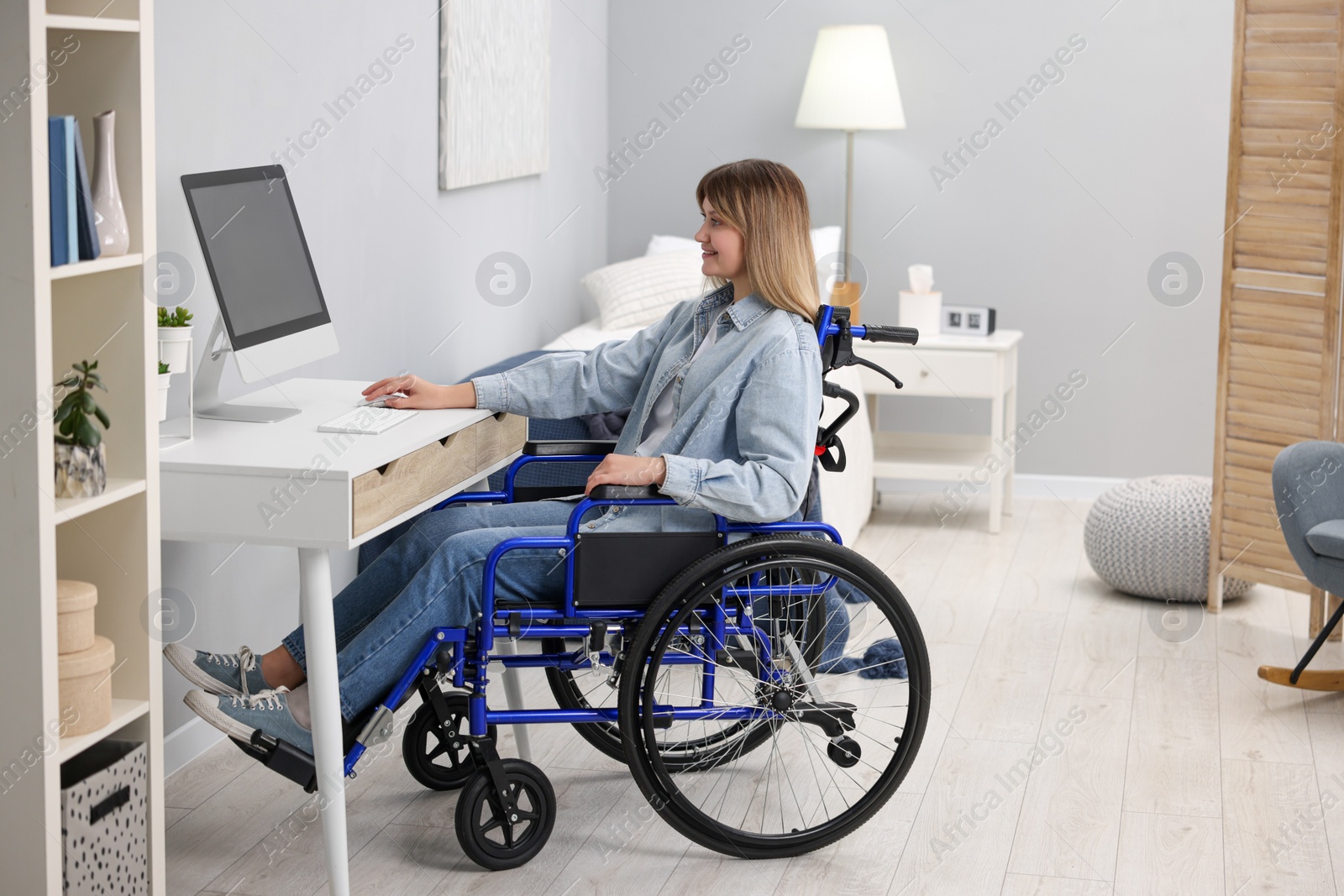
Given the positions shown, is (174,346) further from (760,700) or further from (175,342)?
(760,700)

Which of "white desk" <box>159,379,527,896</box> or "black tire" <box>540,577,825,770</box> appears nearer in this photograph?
"white desk" <box>159,379,527,896</box>

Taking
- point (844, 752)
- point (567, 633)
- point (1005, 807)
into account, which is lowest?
point (1005, 807)

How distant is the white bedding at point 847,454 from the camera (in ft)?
12.7

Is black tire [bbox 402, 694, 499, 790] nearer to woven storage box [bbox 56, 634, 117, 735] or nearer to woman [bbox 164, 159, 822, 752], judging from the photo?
woman [bbox 164, 159, 822, 752]

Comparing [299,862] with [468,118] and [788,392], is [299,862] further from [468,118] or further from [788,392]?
[468,118]

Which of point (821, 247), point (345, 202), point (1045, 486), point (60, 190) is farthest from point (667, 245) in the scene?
point (60, 190)

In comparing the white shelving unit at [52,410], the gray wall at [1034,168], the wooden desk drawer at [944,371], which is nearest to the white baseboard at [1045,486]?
the gray wall at [1034,168]

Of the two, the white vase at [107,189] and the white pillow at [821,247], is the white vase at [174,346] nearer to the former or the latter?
the white vase at [107,189]

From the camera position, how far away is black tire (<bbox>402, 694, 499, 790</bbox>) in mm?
2400

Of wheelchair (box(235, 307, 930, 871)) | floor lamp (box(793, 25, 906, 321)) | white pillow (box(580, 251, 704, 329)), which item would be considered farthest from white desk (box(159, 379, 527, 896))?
floor lamp (box(793, 25, 906, 321))

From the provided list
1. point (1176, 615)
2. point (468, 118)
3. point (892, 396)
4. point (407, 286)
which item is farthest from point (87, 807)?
point (892, 396)

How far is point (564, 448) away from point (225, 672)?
0.64m

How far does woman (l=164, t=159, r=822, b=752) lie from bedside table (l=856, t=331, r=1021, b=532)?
6.41 feet

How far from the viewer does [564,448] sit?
2395mm
